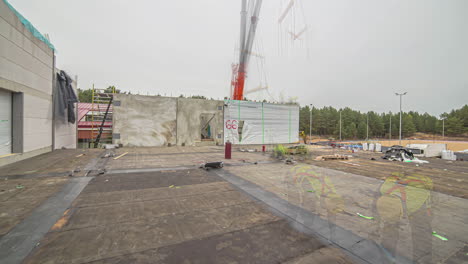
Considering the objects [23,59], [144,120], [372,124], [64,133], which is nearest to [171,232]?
[23,59]

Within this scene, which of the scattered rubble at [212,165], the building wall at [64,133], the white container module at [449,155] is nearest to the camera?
the scattered rubble at [212,165]

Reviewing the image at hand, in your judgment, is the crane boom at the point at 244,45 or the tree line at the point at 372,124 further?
the tree line at the point at 372,124

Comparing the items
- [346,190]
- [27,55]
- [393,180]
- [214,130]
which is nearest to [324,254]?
[346,190]

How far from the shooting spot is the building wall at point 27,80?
9.55 metres

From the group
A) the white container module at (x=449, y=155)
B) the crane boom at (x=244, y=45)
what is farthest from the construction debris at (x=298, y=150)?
the crane boom at (x=244, y=45)

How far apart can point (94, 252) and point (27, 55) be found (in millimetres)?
14604

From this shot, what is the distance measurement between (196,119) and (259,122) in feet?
31.0

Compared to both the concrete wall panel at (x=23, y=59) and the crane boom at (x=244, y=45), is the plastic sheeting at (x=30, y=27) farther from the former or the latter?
the crane boom at (x=244, y=45)

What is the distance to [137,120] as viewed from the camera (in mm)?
19922

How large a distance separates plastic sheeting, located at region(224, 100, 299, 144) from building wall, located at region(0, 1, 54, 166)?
1674 centimetres

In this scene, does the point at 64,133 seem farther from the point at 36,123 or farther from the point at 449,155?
the point at 449,155

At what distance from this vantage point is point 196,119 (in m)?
22.6

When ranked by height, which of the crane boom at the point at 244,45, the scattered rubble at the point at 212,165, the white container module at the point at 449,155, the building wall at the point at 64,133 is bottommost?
the white container module at the point at 449,155

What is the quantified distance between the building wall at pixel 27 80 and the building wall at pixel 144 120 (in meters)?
5.49
